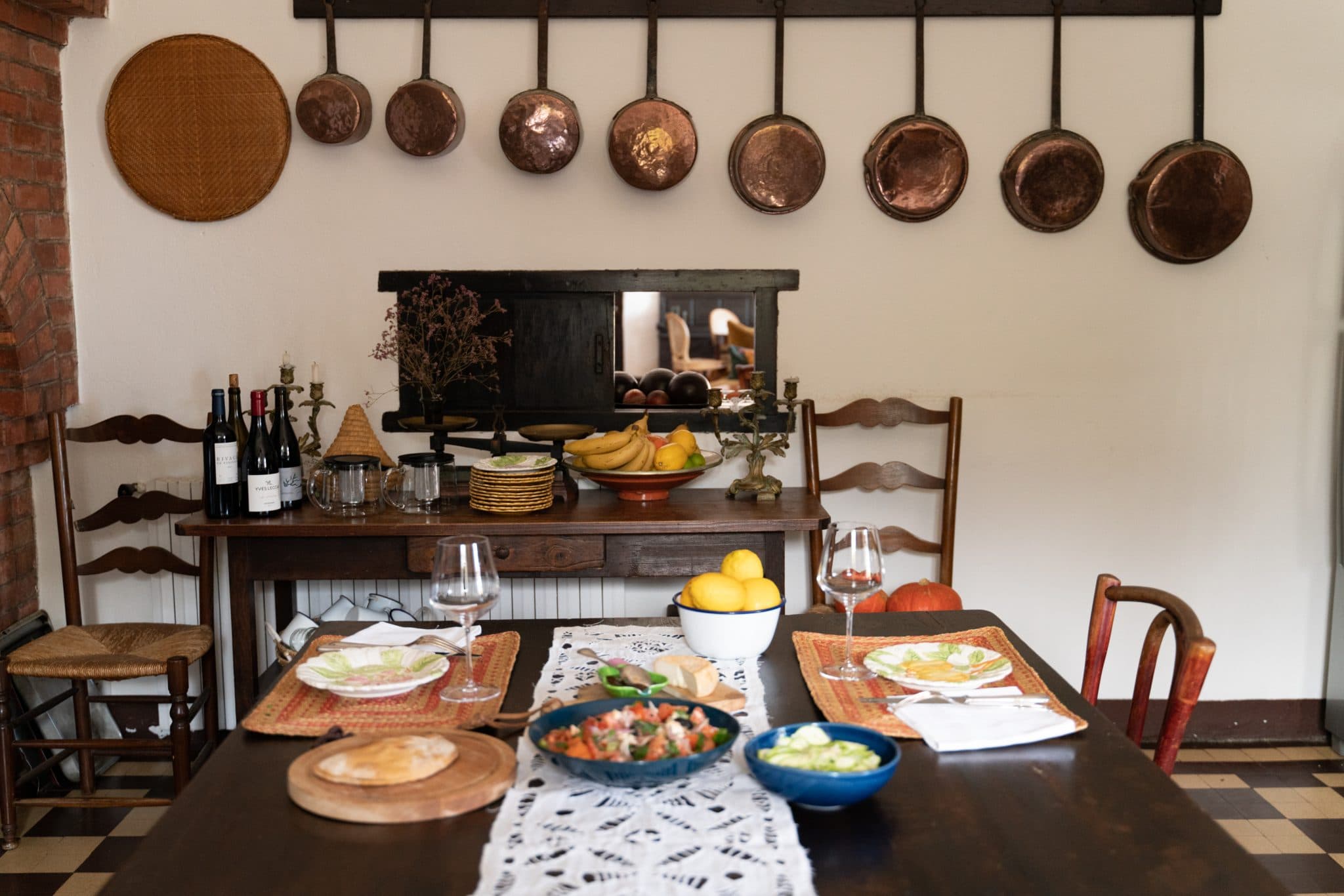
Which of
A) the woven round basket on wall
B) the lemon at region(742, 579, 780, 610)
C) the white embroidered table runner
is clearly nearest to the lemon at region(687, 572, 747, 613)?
the lemon at region(742, 579, 780, 610)

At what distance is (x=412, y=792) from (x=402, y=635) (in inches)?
23.3

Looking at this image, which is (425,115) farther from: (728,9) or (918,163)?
(918,163)

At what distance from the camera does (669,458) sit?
296 centimetres

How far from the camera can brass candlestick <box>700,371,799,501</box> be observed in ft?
9.95

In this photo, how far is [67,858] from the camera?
2635mm

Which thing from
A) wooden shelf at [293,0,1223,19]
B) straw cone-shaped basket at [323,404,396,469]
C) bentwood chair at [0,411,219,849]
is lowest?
bentwood chair at [0,411,219,849]

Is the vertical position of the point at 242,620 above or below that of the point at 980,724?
below

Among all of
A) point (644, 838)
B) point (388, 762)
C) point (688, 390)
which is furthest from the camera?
point (688, 390)

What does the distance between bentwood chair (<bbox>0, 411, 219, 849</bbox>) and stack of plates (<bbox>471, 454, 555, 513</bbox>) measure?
2.34 ft

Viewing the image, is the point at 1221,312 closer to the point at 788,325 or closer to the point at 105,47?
the point at 788,325

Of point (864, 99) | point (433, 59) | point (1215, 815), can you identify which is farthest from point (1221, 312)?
point (433, 59)

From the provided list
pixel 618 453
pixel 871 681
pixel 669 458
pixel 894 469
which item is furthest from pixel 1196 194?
pixel 871 681

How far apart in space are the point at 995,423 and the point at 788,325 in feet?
2.15

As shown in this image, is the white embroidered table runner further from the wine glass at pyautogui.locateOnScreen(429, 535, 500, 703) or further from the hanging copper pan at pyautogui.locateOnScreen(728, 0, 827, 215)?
the hanging copper pan at pyautogui.locateOnScreen(728, 0, 827, 215)
